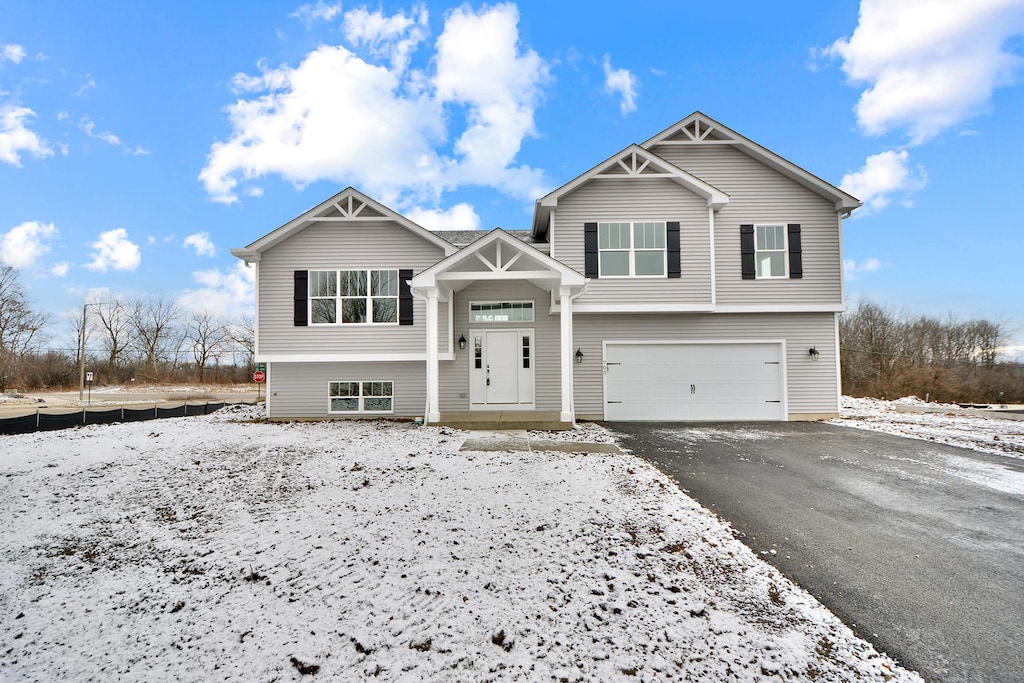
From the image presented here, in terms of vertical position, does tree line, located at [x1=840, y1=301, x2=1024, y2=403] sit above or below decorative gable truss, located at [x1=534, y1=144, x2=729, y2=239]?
below

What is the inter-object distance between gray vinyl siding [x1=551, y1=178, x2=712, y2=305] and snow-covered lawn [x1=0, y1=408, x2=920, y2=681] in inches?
Answer: 264

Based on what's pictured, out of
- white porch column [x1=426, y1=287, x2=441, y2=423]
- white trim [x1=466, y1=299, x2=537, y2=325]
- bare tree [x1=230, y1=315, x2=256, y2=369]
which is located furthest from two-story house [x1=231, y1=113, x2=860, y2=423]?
bare tree [x1=230, y1=315, x2=256, y2=369]

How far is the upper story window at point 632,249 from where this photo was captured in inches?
453

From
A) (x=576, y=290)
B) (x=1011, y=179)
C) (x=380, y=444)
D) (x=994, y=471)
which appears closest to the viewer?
(x=994, y=471)

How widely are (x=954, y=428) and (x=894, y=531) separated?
8.73 metres

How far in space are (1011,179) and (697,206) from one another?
16.1 metres

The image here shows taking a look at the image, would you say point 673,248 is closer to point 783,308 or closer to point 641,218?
point 641,218

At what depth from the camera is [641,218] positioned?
38.1ft

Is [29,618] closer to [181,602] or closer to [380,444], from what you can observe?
[181,602]

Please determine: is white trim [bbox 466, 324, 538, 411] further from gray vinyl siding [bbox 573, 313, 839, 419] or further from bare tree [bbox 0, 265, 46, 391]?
bare tree [bbox 0, 265, 46, 391]

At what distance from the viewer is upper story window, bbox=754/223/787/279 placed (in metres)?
11.9

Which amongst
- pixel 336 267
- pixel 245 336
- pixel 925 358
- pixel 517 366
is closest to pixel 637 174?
pixel 517 366

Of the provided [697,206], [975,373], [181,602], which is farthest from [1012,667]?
[975,373]

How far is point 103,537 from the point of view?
13.1 ft
